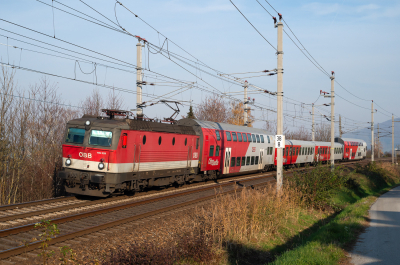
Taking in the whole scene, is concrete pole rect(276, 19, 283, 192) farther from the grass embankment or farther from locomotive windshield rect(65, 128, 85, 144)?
locomotive windshield rect(65, 128, 85, 144)

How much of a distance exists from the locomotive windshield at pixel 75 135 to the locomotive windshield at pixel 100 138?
1.54ft

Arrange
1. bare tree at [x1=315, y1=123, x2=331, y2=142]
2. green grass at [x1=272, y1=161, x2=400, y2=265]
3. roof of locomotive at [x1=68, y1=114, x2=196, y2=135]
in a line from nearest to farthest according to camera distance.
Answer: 1. green grass at [x1=272, y1=161, x2=400, y2=265]
2. roof of locomotive at [x1=68, y1=114, x2=196, y2=135]
3. bare tree at [x1=315, y1=123, x2=331, y2=142]

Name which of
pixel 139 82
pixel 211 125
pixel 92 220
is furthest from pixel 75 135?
pixel 211 125

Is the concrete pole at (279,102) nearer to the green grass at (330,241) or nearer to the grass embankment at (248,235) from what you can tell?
the grass embankment at (248,235)

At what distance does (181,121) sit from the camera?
21.1 meters

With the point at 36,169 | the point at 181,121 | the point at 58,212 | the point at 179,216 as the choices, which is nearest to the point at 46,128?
the point at 36,169

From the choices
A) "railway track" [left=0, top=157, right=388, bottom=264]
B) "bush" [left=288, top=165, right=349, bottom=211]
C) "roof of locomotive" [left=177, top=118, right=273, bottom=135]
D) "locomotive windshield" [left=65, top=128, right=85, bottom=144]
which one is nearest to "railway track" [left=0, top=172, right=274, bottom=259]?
"railway track" [left=0, top=157, right=388, bottom=264]

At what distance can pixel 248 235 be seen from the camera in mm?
10227

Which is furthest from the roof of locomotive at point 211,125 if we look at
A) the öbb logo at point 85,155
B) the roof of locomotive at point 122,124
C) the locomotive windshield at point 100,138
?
the öbb logo at point 85,155

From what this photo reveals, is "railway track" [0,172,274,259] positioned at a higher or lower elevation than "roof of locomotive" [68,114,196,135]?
lower

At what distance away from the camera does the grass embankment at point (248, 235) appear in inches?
300

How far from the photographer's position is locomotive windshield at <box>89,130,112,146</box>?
13609 millimetres

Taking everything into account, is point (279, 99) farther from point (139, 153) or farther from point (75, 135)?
point (75, 135)

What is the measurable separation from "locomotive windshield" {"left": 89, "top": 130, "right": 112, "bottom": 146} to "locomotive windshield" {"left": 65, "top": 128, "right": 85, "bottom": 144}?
0.47m
